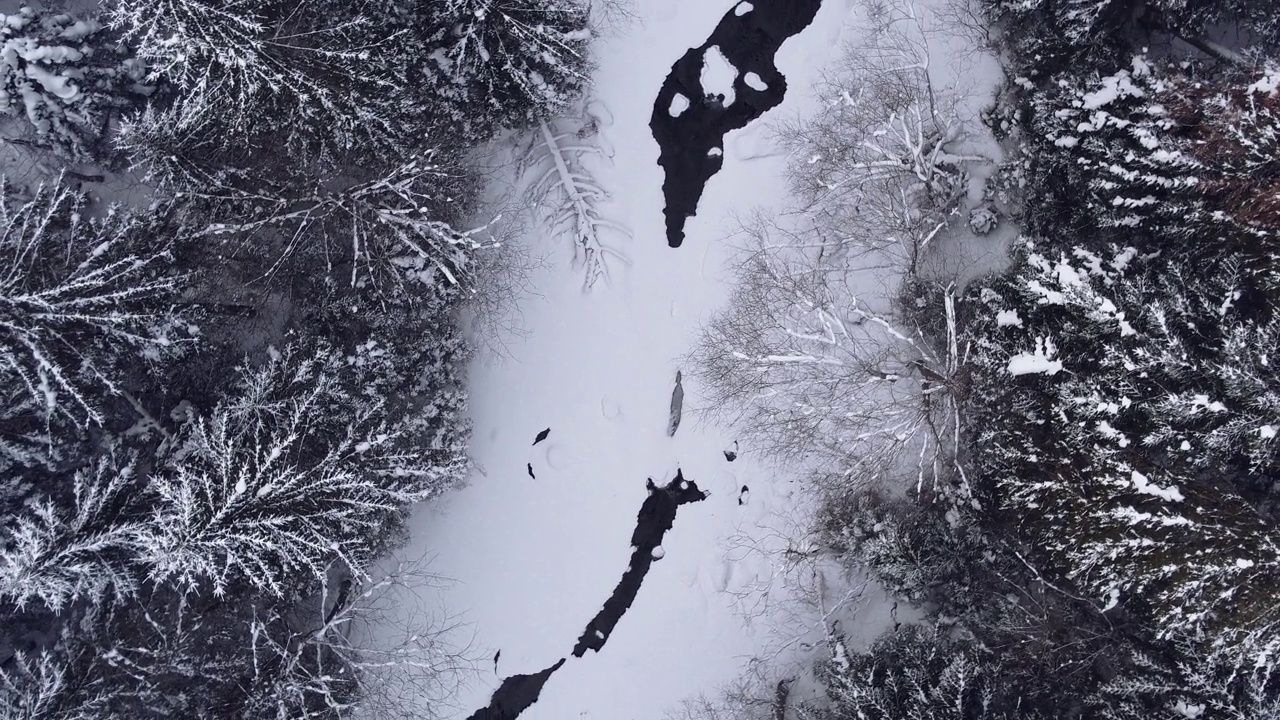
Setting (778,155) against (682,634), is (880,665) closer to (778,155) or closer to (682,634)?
(682,634)

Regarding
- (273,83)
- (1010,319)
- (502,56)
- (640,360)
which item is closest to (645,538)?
(640,360)

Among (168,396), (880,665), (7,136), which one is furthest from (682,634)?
(7,136)

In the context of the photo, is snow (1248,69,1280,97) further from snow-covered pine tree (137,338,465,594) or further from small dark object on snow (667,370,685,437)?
snow-covered pine tree (137,338,465,594)

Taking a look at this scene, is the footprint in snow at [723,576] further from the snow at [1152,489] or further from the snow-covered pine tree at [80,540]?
the snow-covered pine tree at [80,540]

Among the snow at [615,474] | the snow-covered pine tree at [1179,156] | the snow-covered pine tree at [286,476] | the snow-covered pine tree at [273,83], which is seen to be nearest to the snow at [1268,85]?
the snow-covered pine tree at [1179,156]

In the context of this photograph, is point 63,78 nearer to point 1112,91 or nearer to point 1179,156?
point 1112,91

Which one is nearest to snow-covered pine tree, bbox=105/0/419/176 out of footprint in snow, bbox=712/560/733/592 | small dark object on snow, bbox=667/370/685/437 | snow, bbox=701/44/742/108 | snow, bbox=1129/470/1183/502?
snow, bbox=701/44/742/108
